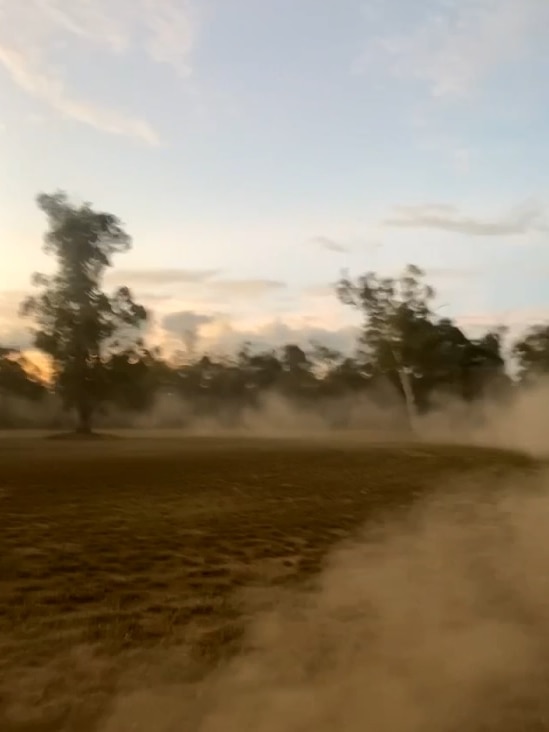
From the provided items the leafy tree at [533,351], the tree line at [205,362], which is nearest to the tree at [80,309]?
the tree line at [205,362]

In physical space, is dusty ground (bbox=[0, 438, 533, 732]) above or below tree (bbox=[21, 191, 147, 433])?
below

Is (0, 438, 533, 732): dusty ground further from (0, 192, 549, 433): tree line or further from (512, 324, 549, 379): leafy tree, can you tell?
(512, 324, 549, 379): leafy tree

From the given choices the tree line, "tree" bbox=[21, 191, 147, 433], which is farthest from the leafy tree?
"tree" bbox=[21, 191, 147, 433]

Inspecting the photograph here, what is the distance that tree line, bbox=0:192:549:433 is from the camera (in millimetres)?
18312

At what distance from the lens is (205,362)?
100 feet

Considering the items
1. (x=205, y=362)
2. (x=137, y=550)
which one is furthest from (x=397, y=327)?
(x=137, y=550)

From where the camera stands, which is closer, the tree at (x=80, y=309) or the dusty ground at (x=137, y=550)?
the dusty ground at (x=137, y=550)

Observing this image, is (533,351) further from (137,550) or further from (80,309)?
(137,550)

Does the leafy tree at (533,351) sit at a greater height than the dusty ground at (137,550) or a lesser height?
greater

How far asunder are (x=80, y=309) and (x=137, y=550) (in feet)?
41.9

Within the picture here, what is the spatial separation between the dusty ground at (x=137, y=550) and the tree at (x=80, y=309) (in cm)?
475

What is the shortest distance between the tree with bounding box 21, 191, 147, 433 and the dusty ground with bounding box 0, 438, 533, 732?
4.75m

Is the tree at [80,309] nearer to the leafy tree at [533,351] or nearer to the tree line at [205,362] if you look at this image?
the tree line at [205,362]

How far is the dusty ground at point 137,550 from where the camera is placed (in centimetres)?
468
